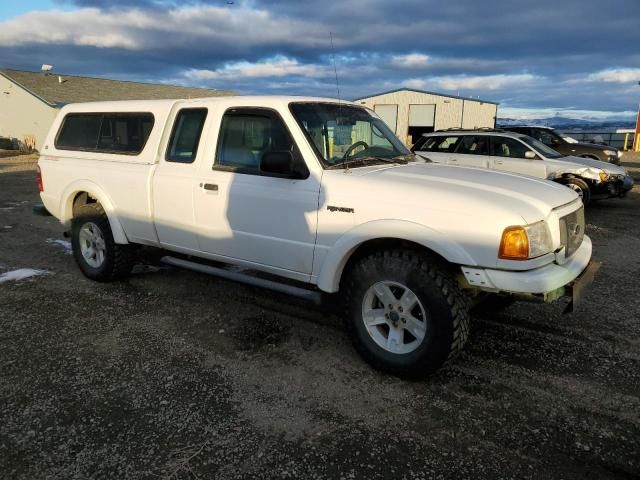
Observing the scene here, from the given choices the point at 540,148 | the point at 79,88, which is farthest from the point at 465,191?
the point at 79,88

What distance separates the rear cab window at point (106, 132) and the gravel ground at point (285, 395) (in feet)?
5.15

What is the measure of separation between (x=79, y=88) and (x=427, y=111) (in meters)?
24.3

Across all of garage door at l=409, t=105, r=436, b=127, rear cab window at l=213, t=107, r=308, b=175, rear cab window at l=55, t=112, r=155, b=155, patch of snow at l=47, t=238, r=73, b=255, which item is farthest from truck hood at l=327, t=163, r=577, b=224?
garage door at l=409, t=105, r=436, b=127

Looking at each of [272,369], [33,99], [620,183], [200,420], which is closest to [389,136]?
[272,369]

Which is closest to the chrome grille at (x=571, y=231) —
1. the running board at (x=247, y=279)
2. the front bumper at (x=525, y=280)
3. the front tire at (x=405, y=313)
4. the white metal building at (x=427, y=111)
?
the front bumper at (x=525, y=280)

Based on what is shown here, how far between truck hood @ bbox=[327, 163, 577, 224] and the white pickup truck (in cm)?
1

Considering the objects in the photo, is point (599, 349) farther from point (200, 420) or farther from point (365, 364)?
point (200, 420)

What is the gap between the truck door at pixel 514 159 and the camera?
9.95 metres

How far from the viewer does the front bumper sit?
2884 millimetres

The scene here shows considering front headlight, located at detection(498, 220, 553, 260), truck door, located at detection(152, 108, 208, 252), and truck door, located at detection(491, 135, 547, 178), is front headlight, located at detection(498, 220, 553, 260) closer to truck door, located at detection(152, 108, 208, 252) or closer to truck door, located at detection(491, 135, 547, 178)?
truck door, located at detection(152, 108, 208, 252)

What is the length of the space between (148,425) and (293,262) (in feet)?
5.00

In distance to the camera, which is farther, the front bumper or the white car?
the white car

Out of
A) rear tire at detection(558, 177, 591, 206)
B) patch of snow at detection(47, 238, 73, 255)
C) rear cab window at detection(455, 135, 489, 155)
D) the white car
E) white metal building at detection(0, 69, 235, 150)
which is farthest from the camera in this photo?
white metal building at detection(0, 69, 235, 150)

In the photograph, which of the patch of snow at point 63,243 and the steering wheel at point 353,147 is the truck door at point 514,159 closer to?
the steering wheel at point 353,147
